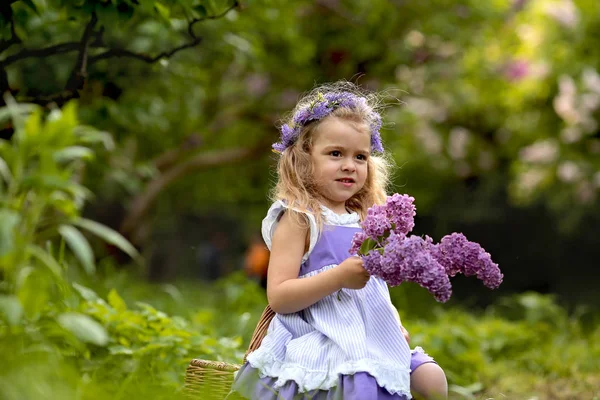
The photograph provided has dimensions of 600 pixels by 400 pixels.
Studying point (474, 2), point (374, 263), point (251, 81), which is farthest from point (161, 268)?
point (374, 263)

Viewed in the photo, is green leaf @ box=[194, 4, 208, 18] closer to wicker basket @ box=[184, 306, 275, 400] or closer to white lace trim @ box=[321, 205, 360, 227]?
white lace trim @ box=[321, 205, 360, 227]

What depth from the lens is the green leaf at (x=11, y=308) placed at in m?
1.62

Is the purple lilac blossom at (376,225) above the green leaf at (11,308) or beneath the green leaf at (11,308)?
above

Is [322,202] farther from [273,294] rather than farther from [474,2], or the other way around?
[474,2]

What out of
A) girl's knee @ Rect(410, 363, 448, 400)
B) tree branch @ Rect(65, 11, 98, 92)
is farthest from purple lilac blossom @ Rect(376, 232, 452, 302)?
tree branch @ Rect(65, 11, 98, 92)

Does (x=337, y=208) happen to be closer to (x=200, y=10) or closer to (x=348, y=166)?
(x=348, y=166)

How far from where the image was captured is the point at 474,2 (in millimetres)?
7586

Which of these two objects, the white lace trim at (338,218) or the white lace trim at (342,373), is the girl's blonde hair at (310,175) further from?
the white lace trim at (342,373)

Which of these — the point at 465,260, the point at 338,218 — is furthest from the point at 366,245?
the point at 338,218

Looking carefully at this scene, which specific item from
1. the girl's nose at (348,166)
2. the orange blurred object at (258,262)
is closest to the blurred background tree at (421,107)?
the orange blurred object at (258,262)

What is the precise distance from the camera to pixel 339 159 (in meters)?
2.80

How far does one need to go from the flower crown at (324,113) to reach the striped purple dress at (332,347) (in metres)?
0.31

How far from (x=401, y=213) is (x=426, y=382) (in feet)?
2.00

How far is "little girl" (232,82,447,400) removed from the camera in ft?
8.13
